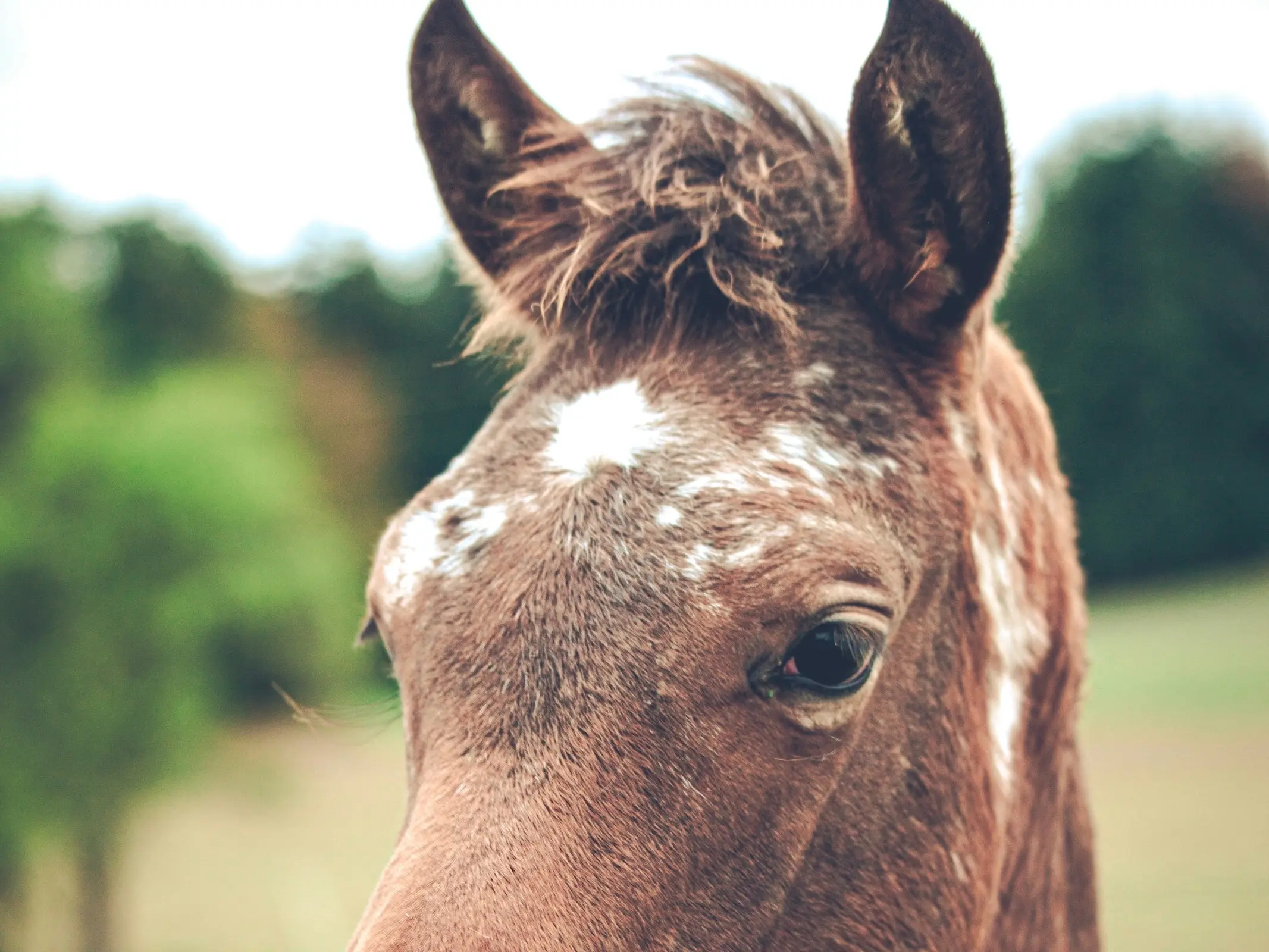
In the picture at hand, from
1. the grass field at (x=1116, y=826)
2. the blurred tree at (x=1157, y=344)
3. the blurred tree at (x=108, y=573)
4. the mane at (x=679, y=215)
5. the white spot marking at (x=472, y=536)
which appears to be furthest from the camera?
the blurred tree at (x=1157, y=344)

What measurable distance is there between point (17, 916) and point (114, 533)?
643 centimetres

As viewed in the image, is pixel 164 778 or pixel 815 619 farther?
pixel 164 778

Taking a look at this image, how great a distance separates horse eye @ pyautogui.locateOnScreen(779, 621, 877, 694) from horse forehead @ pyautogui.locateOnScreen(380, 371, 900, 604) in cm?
19

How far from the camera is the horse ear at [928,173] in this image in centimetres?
188

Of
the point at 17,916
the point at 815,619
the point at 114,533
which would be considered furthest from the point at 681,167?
the point at 17,916

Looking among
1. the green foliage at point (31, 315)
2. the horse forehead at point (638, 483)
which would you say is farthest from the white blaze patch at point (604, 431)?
the green foliage at point (31, 315)

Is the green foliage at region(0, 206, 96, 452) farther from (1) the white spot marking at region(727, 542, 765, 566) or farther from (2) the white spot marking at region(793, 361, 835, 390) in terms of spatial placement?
(1) the white spot marking at region(727, 542, 765, 566)

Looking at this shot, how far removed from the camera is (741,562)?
1.76 m

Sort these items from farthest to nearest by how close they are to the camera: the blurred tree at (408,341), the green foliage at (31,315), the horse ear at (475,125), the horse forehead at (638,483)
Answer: the blurred tree at (408,341) < the green foliage at (31,315) < the horse ear at (475,125) < the horse forehead at (638,483)

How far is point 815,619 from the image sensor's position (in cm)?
178

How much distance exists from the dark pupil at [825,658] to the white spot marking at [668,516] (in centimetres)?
30

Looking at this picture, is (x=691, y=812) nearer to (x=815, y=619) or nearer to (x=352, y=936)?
(x=815, y=619)

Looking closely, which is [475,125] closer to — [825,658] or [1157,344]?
[825,658]

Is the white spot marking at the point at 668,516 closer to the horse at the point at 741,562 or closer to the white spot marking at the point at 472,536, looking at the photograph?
the horse at the point at 741,562
